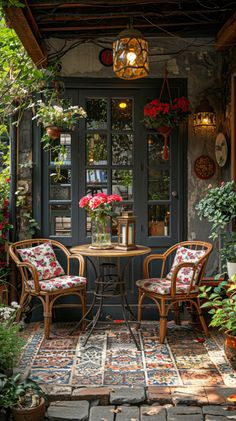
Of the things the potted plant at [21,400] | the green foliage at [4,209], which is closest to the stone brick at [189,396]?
the potted plant at [21,400]

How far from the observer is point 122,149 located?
5.84 m

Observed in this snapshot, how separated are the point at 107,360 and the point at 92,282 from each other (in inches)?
60.9

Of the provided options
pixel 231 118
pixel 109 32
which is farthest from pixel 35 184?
pixel 231 118

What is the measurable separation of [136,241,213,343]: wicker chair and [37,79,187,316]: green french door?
334 mm

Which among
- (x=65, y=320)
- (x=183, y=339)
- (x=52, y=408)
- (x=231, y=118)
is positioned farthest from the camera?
(x=65, y=320)

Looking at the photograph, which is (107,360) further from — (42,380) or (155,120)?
(155,120)

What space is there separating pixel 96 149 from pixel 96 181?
0.37 meters

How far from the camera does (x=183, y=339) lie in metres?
5.01

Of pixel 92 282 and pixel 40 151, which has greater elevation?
pixel 40 151

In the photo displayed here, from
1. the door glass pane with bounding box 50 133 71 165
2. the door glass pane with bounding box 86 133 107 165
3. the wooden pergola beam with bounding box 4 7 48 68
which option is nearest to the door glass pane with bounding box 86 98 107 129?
the door glass pane with bounding box 86 133 107 165

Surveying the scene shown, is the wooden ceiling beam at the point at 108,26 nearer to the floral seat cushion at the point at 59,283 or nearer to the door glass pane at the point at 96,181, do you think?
the door glass pane at the point at 96,181

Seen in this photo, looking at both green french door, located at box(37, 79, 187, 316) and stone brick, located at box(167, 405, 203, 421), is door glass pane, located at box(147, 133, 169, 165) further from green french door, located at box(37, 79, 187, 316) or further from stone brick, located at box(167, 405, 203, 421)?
stone brick, located at box(167, 405, 203, 421)

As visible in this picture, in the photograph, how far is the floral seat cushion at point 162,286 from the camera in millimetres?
4918

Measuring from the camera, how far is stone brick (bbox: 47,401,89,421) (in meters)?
3.33
